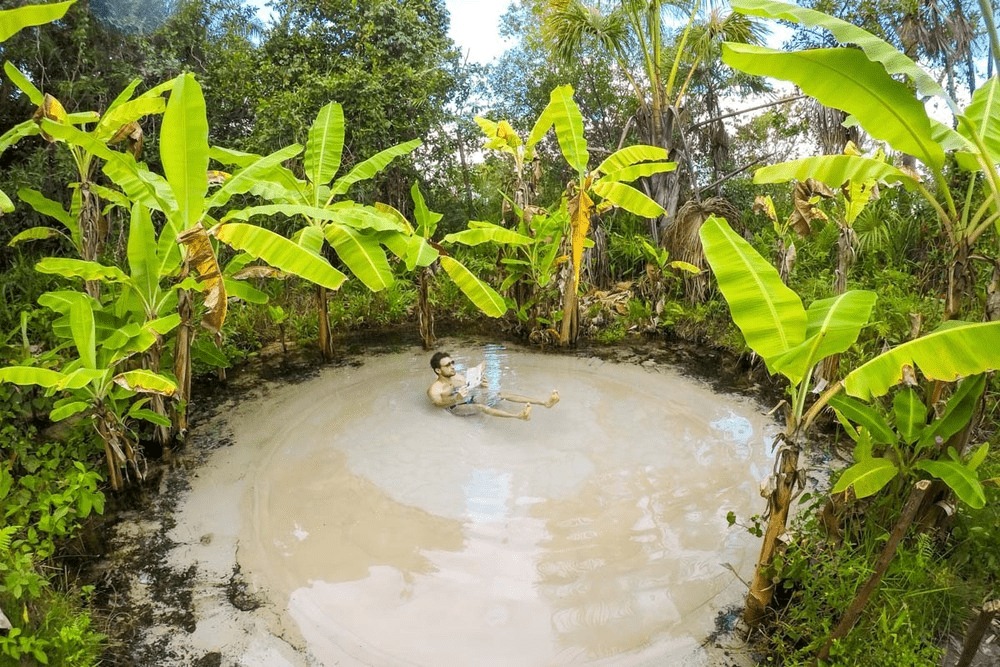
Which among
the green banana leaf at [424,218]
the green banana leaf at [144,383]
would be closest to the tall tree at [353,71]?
the green banana leaf at [424,218]

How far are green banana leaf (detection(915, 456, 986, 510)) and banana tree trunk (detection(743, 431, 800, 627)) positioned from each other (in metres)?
0.50

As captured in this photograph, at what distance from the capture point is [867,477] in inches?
100

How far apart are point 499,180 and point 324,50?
253cm

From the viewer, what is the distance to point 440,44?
24.1 feet

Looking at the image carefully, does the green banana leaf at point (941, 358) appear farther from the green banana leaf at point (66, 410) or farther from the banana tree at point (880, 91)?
the green banana leaf at point (66, 410)

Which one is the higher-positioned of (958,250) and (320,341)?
(958,250)

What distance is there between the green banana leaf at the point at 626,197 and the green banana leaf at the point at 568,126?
0.22 metres

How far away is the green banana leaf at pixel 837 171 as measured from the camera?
8.77ft

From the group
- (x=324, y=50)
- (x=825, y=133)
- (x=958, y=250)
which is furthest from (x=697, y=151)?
(x=958, y=250)

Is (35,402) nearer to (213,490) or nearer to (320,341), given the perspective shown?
(213,490)

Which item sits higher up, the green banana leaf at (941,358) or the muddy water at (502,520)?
the green banana leaf at (941,358)

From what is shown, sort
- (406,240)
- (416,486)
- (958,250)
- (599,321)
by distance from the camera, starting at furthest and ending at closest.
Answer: (599,321), (406,240), (416,486), (958,250)

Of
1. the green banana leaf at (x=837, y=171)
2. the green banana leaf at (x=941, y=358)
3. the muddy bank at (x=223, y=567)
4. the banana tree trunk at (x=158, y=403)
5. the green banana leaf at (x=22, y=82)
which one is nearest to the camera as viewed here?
the green banana leaf at (x=941, y=358)

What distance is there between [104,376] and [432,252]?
8.09 feet
